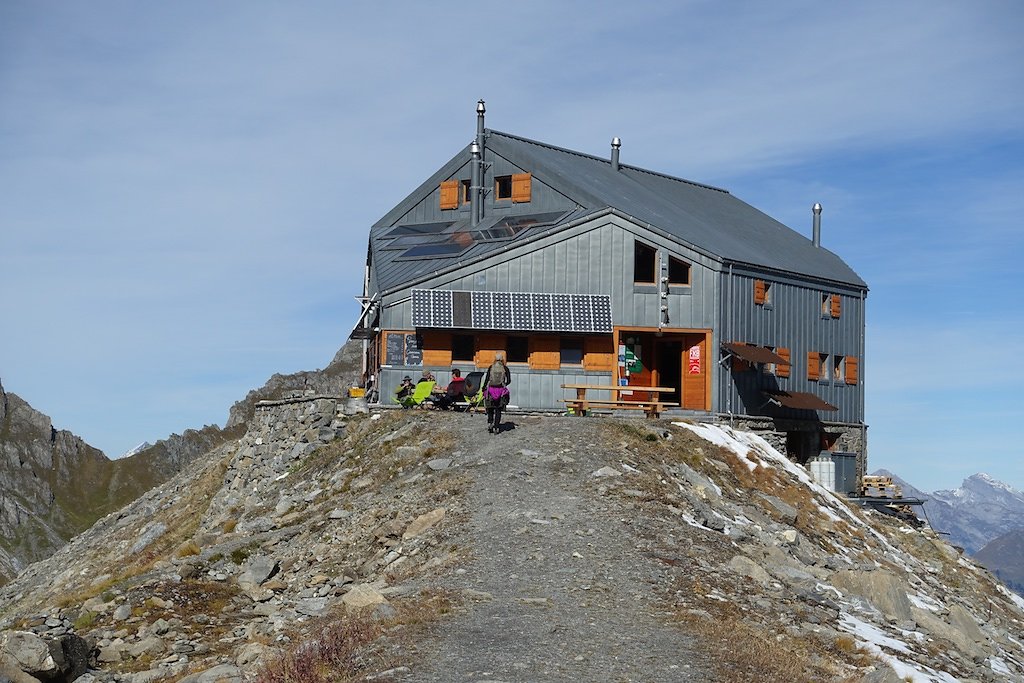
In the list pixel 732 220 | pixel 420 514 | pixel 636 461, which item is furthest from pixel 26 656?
pixel 732 220

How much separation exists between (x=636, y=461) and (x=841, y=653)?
1043cm

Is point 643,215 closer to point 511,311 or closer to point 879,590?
point 511,311

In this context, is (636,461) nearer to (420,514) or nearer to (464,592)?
(420,514)

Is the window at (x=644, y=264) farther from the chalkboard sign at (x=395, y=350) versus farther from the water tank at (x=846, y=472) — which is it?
the water tank at (x=846, y=472)

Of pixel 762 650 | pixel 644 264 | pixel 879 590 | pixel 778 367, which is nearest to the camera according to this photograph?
pixel 762 650

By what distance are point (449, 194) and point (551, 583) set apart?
28.2 m

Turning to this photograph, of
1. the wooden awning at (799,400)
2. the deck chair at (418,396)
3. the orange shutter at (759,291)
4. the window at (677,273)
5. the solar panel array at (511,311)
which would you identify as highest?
the window at (677,273)

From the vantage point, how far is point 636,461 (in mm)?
26719

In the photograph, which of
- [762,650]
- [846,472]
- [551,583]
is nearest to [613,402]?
[846,472]

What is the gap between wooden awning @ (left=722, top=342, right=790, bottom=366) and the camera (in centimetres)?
3709

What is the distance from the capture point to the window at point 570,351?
37125mm

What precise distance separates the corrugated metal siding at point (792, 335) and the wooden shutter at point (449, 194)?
11556mm

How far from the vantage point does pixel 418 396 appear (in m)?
33.3

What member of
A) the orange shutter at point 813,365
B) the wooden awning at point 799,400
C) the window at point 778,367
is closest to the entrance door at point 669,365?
the window at point 778,367
